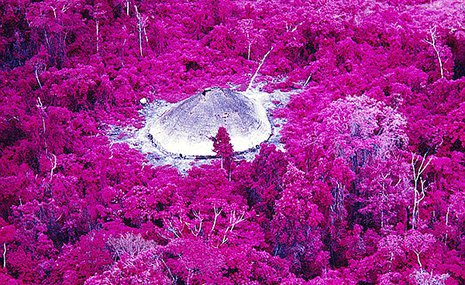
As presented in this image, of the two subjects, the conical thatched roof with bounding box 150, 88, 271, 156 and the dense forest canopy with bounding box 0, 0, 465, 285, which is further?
the conical thatched roof with bounding box 150, 88, 271, 156

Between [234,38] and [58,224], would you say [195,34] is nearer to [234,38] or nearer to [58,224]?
[234,38]

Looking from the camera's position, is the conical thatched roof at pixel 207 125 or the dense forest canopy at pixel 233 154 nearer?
the dense forest canopy at pixel 233 154

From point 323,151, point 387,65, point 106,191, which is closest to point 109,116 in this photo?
point 106,191

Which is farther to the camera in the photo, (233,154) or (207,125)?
(207,125)

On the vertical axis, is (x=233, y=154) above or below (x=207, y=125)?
below
